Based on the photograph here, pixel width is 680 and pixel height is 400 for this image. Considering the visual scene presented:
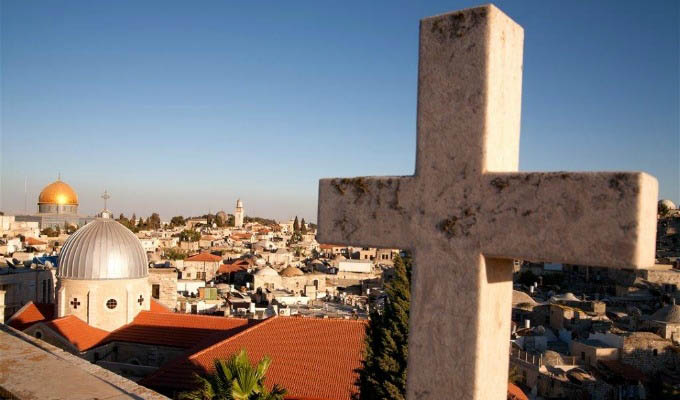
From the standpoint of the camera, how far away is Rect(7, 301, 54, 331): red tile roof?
18417mm

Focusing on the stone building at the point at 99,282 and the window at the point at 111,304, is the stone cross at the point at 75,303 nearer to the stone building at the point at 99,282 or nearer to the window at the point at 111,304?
the stone building at the point at 99,282

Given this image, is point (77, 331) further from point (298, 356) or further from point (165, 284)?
point (298, 356)

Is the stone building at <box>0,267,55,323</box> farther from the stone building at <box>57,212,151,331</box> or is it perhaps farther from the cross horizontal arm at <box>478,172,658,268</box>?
the cross horizontal arm at <box>478,172,658,268</box>

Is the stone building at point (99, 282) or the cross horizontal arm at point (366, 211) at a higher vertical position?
the cross horizontal arm at point (366, 211)

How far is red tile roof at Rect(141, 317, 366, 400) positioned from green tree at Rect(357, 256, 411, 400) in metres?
1.06

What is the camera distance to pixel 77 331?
16.9m

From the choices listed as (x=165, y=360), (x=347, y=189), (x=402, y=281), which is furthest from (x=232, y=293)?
(x=347, y=189)

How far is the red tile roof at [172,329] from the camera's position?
16.6 metres

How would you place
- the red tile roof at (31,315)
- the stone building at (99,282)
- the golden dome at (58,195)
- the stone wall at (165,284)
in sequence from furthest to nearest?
1. the golden dome at (58,195)
2. the stone wall at (165,284)
3. the red tile roof at (31,315)
4. the stone building at (99,282)

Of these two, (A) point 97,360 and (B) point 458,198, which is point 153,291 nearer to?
(A) point 97,360

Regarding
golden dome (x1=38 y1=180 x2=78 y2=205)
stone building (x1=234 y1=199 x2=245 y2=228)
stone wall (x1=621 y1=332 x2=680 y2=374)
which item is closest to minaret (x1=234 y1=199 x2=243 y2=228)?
stone building (x1=234 y1=199 x2=245 y2=228)

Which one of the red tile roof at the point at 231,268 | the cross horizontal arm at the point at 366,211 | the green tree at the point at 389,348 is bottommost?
the red tile roof at the point at 231,268

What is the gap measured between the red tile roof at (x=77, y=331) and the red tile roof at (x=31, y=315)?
222cm

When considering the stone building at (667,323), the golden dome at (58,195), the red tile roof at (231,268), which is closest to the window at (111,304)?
the stone building at (667,323)
